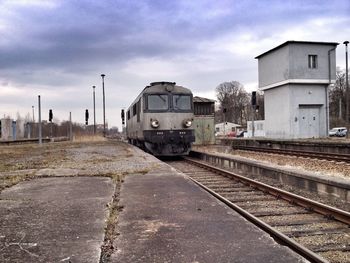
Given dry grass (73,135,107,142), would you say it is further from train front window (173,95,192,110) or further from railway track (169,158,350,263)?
railway track (169,158,350,263)

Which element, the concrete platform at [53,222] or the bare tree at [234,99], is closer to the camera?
the concrete platform at [53,222]

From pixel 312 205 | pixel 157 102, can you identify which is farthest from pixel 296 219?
pixel 157 102

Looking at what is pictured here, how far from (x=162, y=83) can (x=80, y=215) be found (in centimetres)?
1612

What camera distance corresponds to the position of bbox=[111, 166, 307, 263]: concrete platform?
13.6 feet

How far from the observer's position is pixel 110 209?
658cm

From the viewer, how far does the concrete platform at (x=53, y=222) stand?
4.15 m

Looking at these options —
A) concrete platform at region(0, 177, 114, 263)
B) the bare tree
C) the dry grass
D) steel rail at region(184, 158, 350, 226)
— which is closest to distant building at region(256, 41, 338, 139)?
the dry grass

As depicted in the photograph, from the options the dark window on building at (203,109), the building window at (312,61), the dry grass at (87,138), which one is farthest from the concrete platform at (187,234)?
the dry grass at (87,138)

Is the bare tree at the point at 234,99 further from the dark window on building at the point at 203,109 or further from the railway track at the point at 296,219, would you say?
the railway track at the point at 296,219

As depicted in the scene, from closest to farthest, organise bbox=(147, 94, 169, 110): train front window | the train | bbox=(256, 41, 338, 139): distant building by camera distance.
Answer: the train → bbox=(147, 94, 169, 110): train front window → bbox=(256, 41, 338, 139): distant building

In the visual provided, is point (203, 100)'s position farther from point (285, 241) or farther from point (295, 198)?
point (285, 241)

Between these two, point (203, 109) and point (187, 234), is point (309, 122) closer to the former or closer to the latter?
point (203, 109)

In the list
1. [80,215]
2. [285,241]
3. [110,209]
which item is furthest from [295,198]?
[80,215]

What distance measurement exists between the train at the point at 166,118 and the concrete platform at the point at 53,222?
1122cm
